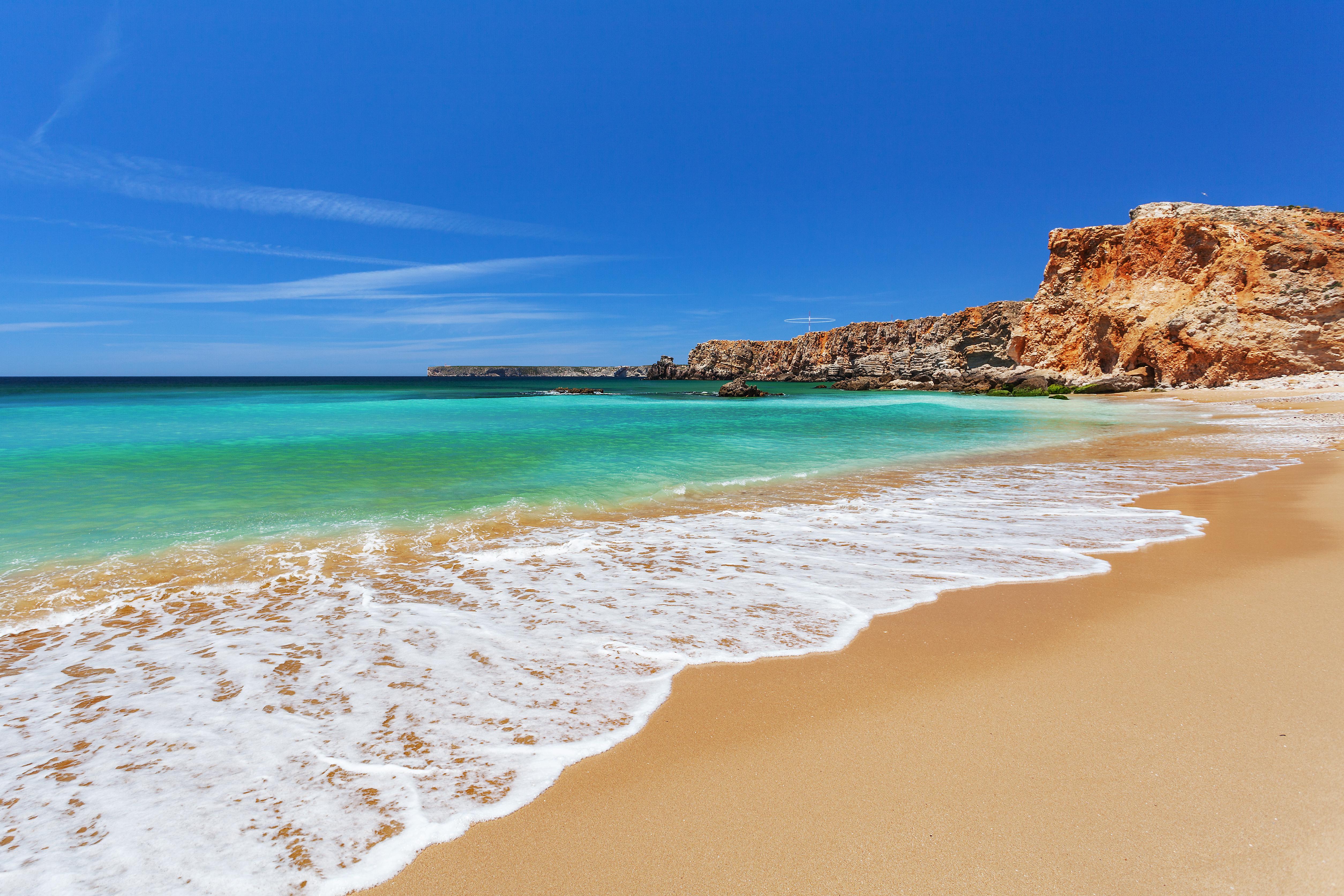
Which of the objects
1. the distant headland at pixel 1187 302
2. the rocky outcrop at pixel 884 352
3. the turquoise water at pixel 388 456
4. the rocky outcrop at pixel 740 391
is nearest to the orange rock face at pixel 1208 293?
the distant headland at pixel 1187 302

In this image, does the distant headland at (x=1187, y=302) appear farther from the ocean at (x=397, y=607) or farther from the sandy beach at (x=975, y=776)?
the sandy beach at (x=975, y=776)

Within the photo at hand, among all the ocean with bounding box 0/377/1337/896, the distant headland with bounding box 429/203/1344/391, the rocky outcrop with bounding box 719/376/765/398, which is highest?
the distant headland with bounding box 429/203/1344/391

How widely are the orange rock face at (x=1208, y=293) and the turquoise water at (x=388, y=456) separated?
28.6 ft

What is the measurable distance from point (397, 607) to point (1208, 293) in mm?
43362

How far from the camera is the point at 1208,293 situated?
1270 inches

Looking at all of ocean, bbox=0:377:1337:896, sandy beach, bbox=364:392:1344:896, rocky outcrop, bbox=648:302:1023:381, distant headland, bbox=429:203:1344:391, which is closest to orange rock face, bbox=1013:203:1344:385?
distant headland, bbox=429:203:1344:391

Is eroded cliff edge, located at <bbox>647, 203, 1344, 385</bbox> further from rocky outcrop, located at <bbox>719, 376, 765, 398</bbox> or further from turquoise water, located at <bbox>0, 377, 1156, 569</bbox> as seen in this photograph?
rocky outcrop, located at <bbox>719, 376, 765, 398</bbox>

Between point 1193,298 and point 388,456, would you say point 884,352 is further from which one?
point 388,456

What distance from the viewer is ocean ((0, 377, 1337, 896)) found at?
209 centimetres

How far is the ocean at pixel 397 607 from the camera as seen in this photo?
2086 millimetres

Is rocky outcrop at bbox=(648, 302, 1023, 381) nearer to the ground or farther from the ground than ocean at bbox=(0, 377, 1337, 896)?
farther from the ground

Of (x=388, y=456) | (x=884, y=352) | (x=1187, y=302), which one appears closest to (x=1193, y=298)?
(x=1187, y=302)

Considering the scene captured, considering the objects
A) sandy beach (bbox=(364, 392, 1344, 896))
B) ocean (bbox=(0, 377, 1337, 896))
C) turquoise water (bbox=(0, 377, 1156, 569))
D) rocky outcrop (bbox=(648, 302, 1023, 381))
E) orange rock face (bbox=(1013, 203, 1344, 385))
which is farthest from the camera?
rocky outcrop (bbox=(648, 302, 1023, 381))

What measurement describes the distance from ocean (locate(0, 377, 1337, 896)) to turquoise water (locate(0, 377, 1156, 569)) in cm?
11
